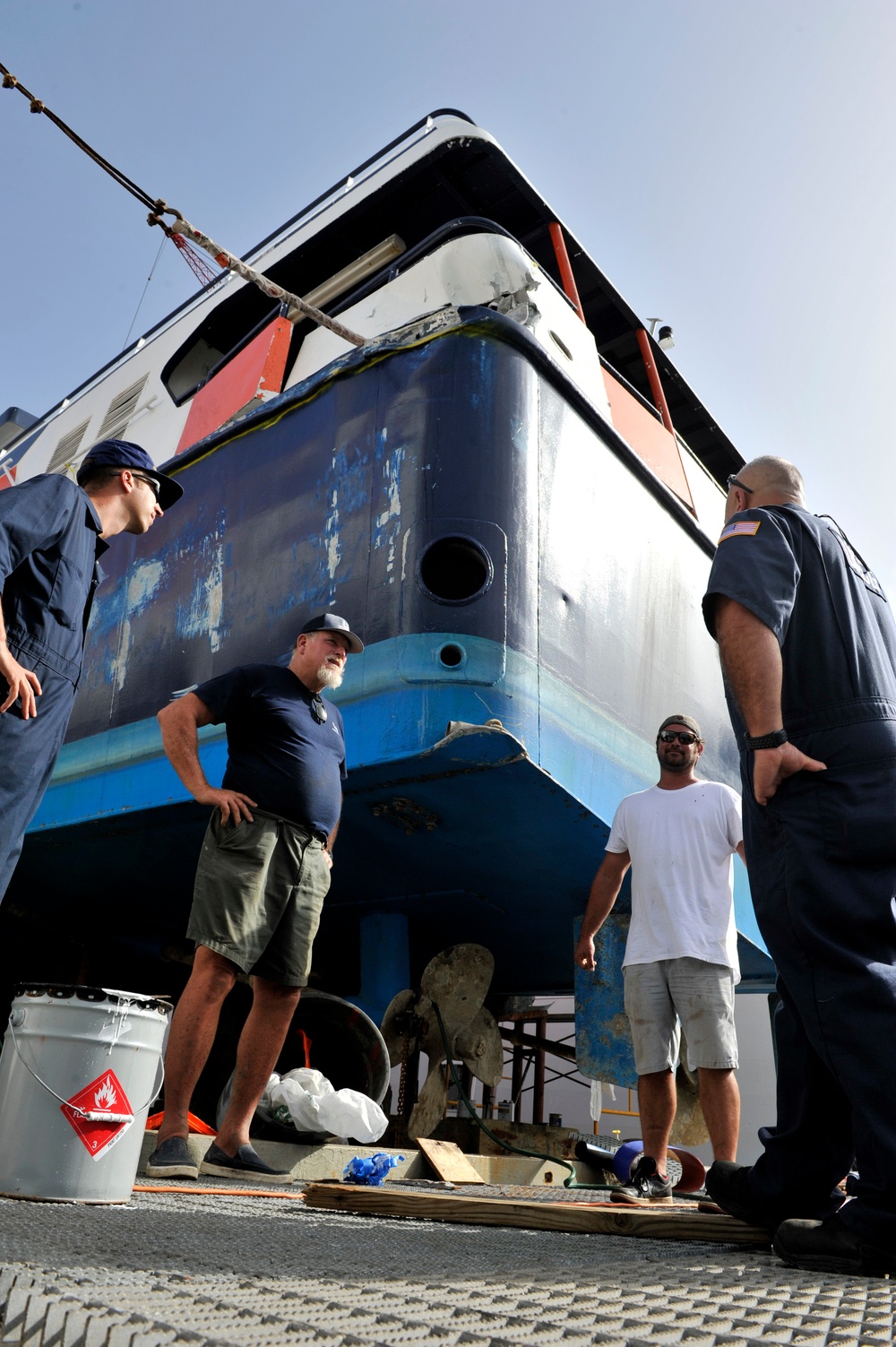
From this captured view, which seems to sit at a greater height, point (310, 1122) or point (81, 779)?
point (81, 779)

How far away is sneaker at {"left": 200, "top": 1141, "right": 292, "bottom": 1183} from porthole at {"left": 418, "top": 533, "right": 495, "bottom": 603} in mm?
2406

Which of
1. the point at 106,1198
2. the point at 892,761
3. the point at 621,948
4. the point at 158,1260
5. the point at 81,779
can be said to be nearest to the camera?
Result: the point at 158,1260

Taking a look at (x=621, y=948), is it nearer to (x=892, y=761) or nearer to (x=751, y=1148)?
(x=892, y=761)

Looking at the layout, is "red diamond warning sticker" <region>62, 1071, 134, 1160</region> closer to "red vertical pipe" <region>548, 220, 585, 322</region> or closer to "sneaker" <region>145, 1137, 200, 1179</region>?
"sneaker" <region>145, 1137, 200, 1179</region>

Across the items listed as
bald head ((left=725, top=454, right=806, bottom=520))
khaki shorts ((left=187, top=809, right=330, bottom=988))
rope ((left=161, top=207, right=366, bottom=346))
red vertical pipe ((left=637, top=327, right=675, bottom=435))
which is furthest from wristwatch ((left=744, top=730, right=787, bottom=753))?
red vertical pipe ((left=637, top=327, right=675, bottom=435))

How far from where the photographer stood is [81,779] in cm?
576

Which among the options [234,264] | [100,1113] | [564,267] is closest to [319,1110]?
[100,1113]

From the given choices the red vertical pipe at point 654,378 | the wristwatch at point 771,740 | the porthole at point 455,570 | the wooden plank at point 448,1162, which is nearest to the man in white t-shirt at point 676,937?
the wooden plank at point 448,1162

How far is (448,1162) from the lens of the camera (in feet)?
12.1

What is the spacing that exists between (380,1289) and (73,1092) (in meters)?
1.21

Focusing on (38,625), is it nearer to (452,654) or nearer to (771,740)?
(771,740)

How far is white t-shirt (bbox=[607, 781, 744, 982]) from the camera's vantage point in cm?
325

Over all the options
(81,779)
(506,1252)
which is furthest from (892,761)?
(81,779)

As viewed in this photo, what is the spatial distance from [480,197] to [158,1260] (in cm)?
898
